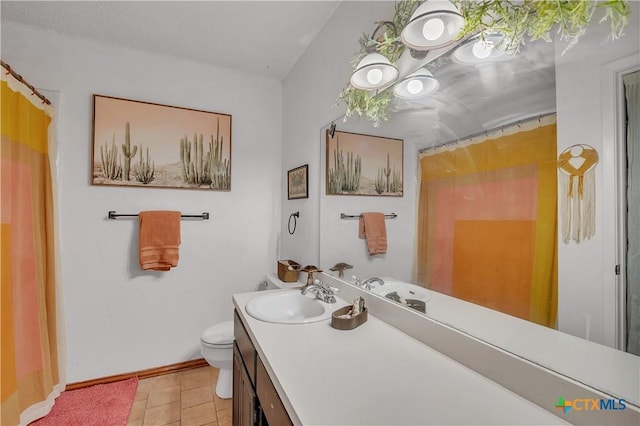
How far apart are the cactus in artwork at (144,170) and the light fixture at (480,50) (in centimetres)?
212

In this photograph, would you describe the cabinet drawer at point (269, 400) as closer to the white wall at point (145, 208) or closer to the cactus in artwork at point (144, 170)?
the white wall at point (145, 208)

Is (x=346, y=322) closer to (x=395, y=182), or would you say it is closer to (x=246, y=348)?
(x=246, y=348)

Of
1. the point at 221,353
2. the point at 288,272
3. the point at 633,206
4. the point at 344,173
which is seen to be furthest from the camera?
the point at 288,272

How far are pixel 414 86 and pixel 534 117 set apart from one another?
548 mm

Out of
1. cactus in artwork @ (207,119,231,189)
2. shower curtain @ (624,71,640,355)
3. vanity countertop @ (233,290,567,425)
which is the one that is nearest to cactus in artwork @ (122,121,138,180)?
cactus in artwork @ (207,119,231,189)

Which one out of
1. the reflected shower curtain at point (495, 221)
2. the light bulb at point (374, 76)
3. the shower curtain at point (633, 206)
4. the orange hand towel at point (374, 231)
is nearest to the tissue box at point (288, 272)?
the orange hand towel at point (374, 231)

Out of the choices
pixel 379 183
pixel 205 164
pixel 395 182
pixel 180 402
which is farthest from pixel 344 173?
pixel 180 402

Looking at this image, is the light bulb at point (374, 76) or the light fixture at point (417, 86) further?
the light bulb at point (374, 76)

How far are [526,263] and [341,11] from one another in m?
1.68

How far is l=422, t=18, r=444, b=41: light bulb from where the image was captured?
0.99 m

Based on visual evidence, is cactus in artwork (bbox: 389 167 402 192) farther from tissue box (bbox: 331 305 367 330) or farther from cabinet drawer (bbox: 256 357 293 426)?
cabinet drawer (bbox: 256 357 293 426)

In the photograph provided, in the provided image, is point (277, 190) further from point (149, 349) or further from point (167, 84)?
point (149, 349)

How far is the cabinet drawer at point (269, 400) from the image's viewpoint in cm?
79

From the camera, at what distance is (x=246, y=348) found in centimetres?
125
